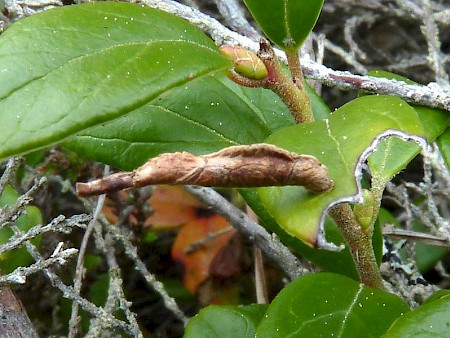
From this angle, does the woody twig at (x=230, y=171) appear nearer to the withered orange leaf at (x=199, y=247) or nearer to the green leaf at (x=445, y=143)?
the green leaf at (x=445, y=143)

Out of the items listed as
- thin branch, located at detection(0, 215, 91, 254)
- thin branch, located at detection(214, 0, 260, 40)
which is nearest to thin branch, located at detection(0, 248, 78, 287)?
thin branch, located at detection(0, 215, 91, 254)

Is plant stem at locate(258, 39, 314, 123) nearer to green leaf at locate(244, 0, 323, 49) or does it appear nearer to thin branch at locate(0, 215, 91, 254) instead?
green leaf at locate(244, 0, 323, 49)

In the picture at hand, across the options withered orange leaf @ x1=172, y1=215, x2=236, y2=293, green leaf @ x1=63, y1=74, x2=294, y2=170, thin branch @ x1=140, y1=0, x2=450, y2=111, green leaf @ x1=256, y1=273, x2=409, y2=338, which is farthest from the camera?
withered orange leaf @ x1=172, y1=215, x2=236, y2=293

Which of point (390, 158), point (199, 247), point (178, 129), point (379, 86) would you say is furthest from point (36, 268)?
point (199, 247)

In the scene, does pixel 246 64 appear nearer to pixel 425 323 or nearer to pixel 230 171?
pixel 230 171

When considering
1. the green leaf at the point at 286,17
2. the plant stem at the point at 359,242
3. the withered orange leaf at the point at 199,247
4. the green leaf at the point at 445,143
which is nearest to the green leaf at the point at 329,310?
the plant stem at the point at 359,242
